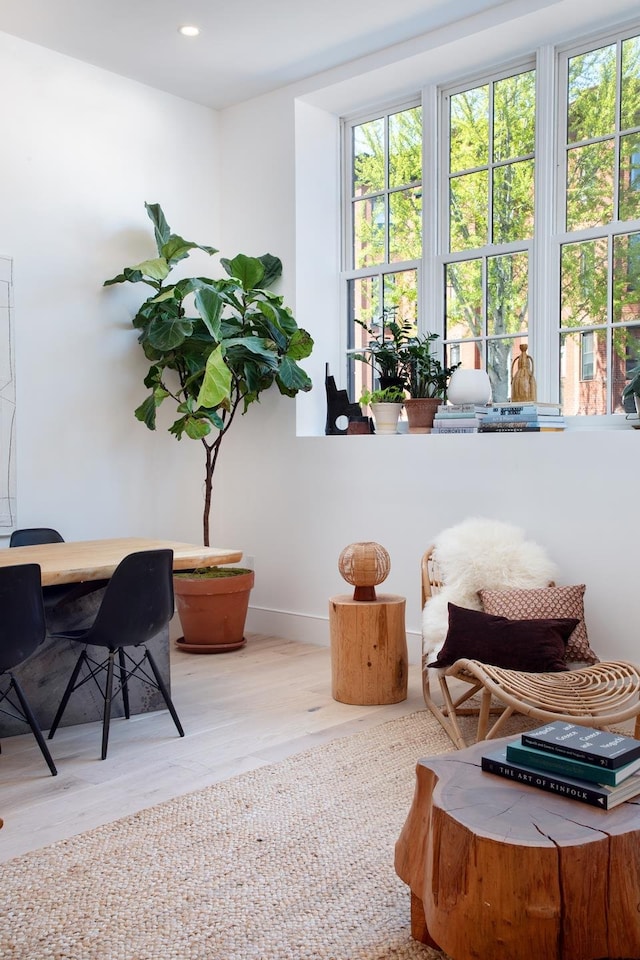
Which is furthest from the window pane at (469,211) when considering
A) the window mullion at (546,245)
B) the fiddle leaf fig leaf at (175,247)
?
the fiddle leaf fig leaf at (175,247)

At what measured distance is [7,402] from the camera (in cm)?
461

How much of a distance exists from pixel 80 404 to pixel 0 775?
242cm

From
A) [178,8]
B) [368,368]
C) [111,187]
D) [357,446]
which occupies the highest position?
[178,8]

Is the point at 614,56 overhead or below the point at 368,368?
overhead

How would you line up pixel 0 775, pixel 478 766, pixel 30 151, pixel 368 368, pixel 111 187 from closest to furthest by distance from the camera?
1. pixel 478 766
2. pixel 0 775
3. pixel 30 151
4. pixel 111 187
5. pixel 368 368

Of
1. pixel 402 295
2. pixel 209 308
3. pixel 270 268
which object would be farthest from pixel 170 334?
pixel 402 295

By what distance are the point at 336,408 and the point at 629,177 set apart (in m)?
2.03

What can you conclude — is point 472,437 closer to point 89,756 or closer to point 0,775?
point 89,756

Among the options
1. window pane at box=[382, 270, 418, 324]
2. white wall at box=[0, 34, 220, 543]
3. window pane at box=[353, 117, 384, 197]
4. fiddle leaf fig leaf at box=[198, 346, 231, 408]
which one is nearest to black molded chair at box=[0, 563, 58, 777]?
white wall at box=[0, 34, 220, 543]

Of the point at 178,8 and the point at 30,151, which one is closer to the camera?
the point at 178,8

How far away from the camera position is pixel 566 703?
2.75 m

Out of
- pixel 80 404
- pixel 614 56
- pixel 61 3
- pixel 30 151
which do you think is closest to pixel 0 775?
pixel 80 404

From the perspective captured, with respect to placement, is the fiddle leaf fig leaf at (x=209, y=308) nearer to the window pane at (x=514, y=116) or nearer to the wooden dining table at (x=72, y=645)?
the wooden dining table at (x=72, y=645)

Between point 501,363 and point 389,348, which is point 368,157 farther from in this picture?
point 501,363
